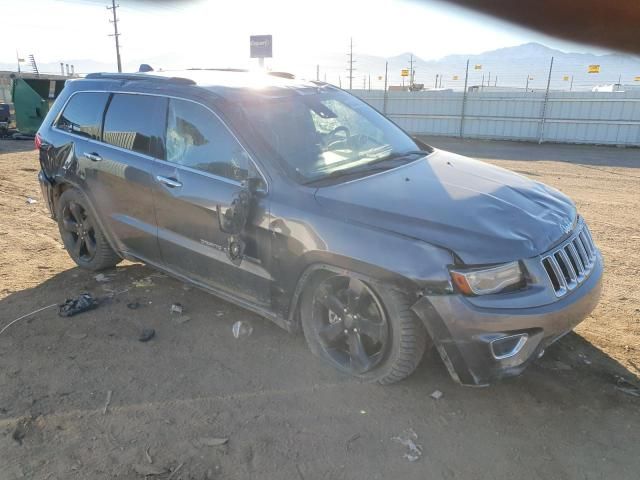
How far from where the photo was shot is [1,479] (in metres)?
2.44

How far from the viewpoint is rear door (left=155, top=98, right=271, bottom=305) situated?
3322 mm

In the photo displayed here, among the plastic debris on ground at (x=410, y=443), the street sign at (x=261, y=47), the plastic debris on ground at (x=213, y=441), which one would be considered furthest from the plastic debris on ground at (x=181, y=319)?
the street sign at (x=261, y=47)

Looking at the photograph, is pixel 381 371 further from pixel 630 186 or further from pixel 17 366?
pixel 630 186

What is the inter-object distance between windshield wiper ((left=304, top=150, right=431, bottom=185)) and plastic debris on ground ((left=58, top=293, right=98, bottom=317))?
2261 millimetres

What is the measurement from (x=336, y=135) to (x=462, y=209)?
1.28m

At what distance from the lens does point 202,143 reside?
3600mm

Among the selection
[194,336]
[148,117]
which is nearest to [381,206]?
[194,336]

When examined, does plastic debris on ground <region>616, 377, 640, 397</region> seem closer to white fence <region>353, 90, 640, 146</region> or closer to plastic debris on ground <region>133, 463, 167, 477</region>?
plastic debris on ground <region>133, 463, 167, 477</region>

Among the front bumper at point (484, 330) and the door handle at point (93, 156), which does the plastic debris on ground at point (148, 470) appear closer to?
the front bumper at point (484, 330)

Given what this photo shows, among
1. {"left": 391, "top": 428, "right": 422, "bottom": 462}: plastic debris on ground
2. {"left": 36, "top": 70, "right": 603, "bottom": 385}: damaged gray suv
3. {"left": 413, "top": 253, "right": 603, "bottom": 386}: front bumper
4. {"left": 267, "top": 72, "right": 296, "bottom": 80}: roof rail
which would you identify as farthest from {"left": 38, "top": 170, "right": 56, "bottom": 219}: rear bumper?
Answer: {"left": 391, "top": 428, "right": 422, "bottom": 462}: plastic debris on ground

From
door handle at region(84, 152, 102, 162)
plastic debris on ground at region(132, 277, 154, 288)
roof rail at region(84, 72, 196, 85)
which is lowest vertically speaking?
plastic debris on ground at region(132, 277, 154, 288)

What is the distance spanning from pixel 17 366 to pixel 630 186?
10.3m

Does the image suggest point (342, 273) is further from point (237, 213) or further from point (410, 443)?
point (410, 443)

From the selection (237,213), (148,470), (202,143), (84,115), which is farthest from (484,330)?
(84,115)
